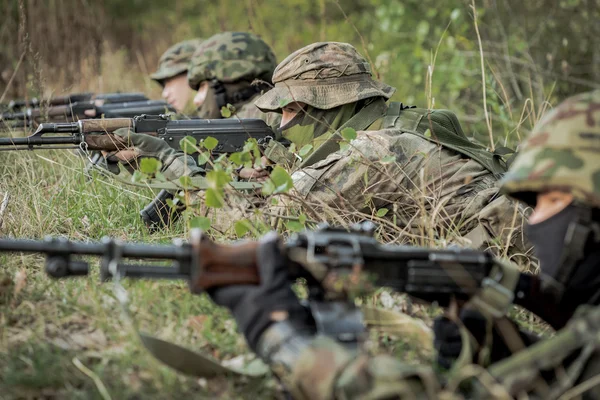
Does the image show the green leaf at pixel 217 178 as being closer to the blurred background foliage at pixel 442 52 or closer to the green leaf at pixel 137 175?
the green leaf at pixel 137 175

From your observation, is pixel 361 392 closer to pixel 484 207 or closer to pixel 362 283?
pixel 362 283

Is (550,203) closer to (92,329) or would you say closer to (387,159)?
(387,159)

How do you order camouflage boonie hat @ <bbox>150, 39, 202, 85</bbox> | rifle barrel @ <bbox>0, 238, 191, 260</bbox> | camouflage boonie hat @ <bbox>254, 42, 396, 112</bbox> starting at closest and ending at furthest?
→ rifle barrel @ <bbox>0, 238, 191, 260</bbox> → camouflage boonie hat @ <bbox>254, 42, 396, 112</bbox> → camouflage boonie hat @ <bbox>150, 39, 202, 85</bbox>

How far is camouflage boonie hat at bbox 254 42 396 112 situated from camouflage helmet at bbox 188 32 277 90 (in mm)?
2011

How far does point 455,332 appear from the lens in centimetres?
282

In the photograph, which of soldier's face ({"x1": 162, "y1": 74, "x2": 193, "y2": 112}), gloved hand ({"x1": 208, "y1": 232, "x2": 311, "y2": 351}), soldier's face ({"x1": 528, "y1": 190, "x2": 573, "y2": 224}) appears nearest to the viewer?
gloved hand ({"x1": 208, "y1": 232, "x2": 311, "y2": 351})

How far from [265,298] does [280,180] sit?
111cm

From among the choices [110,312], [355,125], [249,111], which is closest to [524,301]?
[110,312]

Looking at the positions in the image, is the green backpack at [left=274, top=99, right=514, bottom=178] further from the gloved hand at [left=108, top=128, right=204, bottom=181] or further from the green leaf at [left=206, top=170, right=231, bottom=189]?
the green leaf at [left=206, top=170, right=231, bottom=189]

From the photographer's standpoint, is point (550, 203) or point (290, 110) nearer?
point (550, 203)

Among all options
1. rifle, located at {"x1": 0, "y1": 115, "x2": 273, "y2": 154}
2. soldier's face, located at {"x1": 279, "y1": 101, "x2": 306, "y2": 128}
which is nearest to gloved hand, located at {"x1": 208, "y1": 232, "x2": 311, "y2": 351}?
soldier's face, located at {"x1": 279, "y1": 101, "x2": 306, "y2": 128}

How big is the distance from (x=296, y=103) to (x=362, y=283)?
2.27 m

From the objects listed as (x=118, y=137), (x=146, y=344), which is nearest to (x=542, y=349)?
(x=146, y=344)

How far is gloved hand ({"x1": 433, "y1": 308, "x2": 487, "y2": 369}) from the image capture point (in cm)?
281
